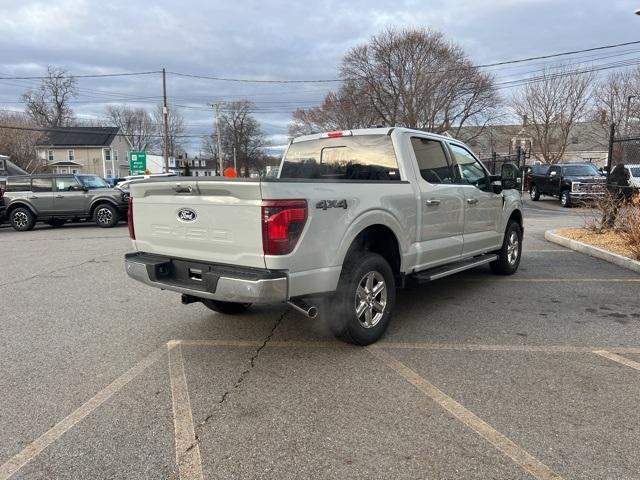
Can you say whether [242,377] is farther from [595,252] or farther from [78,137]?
[78,137]

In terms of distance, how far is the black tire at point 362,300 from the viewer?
411 cm

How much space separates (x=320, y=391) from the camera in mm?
3607

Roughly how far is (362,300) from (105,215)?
14.1 meters

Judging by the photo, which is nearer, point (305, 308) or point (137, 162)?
point (305, 308)

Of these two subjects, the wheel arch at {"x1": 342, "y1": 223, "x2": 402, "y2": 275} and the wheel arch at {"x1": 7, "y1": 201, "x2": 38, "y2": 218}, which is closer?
the wheel arch at {"x1": 342, "y1": 223, "x2": 402, "y2": 275}

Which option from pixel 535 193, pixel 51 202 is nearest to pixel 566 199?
pixel 535 193

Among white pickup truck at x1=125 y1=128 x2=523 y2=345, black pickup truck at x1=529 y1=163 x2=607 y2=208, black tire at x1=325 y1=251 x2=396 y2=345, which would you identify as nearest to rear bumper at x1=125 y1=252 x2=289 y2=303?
white pickup truck at x1=125 y1=128 x2=523 y2=345

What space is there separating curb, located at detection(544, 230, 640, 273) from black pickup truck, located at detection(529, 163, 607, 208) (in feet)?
33.5

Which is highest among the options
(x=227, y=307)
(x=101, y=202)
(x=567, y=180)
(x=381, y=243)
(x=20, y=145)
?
(x=20, y=145)

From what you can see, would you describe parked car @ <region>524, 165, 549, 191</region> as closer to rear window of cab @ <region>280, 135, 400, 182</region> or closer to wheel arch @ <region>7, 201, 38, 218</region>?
rear window of cab @ <region>280, 135, 400, 182</region>

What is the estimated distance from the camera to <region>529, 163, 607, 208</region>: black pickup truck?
2052 centimetres

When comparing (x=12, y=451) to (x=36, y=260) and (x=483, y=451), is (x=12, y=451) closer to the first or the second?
(x=483, y=451)

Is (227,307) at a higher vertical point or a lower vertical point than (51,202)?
Answer: lower

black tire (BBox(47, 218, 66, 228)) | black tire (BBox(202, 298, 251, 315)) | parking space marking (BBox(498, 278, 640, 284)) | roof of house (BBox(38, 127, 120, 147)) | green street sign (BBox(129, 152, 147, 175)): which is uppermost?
roof of house (BBox(38, 127, 120, 147))
